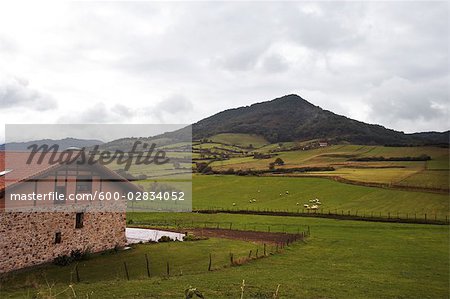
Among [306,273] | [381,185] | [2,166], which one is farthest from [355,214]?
[2,166]

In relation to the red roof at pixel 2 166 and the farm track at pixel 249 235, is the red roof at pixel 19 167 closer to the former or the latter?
the red roof at pixel 2 166

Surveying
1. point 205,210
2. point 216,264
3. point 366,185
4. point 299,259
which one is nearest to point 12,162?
point 216,264

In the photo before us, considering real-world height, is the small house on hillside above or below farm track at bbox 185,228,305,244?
above

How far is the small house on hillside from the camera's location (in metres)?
26.6

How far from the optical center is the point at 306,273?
2572 cm

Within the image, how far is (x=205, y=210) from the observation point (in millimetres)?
71375

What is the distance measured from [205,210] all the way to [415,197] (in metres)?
38.6

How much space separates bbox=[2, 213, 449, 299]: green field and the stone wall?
217 centimetres

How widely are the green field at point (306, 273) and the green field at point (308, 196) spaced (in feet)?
71.4

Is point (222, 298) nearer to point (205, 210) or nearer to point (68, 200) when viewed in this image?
point (68, 200)

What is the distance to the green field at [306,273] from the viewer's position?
20375 mm

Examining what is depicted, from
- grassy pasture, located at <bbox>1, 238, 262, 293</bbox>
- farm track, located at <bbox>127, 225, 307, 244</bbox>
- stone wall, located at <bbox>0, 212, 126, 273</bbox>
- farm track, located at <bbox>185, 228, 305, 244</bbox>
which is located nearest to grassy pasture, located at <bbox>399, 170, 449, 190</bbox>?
farm track, located at <bbox>127, 225, 307, 244</bbox>

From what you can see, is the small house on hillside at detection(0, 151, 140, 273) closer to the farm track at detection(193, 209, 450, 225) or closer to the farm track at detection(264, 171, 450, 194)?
the farm track at detection(193, 209, 450, 225)

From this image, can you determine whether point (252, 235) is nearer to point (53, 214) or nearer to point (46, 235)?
point (53, 214)
